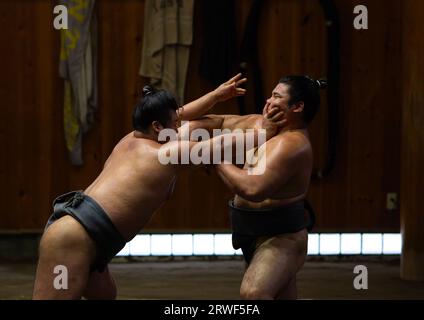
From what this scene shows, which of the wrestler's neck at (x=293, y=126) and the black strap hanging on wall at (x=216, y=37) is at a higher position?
the black strap hanging on wall at (x=216, y=37)

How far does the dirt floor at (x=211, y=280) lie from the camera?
5.44 metres

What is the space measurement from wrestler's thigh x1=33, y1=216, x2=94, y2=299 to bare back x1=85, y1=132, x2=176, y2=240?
15 cm

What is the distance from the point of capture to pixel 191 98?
6.21 metres

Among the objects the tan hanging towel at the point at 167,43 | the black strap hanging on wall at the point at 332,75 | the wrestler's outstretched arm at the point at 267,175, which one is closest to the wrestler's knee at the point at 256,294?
the wrestler's outstretched arm at the point at 267,175

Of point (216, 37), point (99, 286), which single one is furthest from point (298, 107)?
point (216, 37)

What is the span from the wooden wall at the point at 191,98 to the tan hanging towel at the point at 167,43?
0.27ft

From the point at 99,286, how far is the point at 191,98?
2.59 m

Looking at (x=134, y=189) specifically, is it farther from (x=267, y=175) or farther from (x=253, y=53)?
(x=253, y=53)

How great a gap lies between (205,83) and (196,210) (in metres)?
0.82

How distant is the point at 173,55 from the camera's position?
6.12m

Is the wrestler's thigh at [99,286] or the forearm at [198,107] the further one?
the forearm at [198,107]

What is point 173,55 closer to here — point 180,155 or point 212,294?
point 212,294

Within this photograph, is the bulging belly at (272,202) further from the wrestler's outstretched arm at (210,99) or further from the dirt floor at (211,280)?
the dirt floor at (211,280)

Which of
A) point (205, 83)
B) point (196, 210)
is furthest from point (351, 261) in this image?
point (205, 83)
